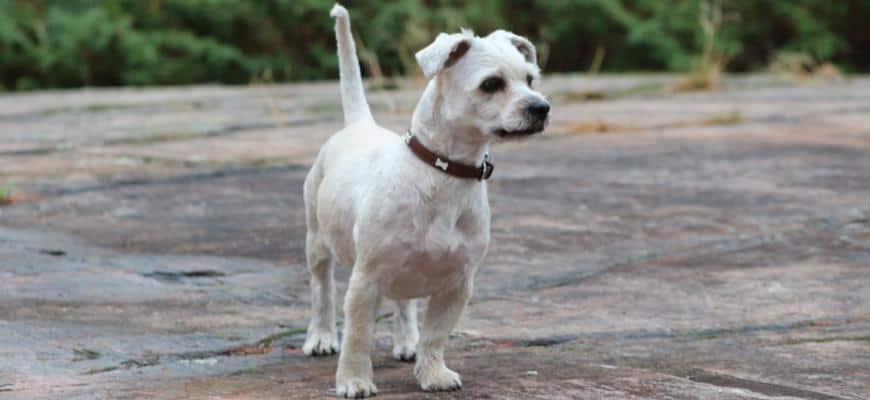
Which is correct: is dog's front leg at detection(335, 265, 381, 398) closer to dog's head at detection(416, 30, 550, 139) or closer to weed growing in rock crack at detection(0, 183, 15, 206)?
dog's head at detection(416, 30, 550, 139)

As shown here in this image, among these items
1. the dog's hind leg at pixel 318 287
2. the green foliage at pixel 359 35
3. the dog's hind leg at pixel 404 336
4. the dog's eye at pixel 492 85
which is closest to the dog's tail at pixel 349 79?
the dog's hind leg at pixel 318 287

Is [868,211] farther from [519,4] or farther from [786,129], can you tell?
[519,4]

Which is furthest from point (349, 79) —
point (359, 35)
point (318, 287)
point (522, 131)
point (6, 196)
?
point (359, 35)

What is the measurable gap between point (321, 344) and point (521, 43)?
1048 mm

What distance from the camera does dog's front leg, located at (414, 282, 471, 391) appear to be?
3836 millimetres

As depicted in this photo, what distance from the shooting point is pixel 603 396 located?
3.66 metres

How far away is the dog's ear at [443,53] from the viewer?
3.81 meters

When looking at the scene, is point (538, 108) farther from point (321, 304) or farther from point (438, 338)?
point (321, 304)

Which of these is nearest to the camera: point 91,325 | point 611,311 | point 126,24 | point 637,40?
point 91,325

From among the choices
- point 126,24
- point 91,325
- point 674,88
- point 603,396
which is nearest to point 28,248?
point 91,325

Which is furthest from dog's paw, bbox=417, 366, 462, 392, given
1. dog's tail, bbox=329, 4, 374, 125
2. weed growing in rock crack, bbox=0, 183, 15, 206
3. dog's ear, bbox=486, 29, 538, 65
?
weed growing in rock crack, bbox=0, 183, 15, 206

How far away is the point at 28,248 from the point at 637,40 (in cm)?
1139

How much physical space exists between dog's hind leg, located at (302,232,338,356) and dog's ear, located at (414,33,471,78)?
32.9 inches

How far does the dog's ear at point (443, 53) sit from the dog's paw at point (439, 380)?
2.45 ft
